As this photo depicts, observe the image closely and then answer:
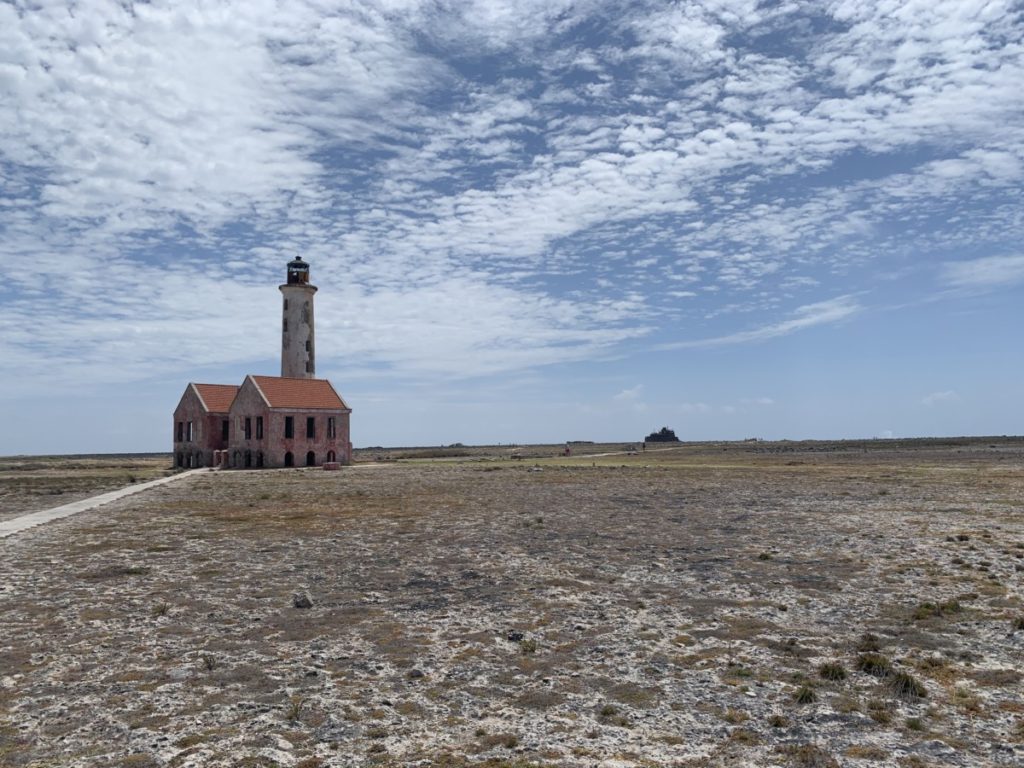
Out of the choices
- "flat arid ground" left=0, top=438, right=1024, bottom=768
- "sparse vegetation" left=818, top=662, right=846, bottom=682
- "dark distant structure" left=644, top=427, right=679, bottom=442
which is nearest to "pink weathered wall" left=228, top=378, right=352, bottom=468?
"flat arid ground" left=0, top=438, right=1024, bottom=768

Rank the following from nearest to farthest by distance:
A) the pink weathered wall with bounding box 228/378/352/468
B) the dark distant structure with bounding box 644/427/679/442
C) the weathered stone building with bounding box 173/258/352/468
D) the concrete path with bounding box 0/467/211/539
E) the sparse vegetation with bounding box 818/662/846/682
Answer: the sparse vegetation with bounding box 818/662/846/682, the concrete path with bounding box 0/467/211/539, the pink weathered wall with bounding box 228/378/352/468, the weathered stone building with bounding box 173/258/352/468, the dark distant structure with bounding box 644/427/679/442

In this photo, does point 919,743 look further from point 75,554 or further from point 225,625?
point 75,554

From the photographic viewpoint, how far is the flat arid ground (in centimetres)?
643

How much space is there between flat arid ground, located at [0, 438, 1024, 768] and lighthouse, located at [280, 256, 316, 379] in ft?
165

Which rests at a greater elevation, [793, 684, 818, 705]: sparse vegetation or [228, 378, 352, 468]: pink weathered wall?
[228, 378, 352, 468]: pink weathered wall

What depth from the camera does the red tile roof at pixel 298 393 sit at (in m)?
61.6

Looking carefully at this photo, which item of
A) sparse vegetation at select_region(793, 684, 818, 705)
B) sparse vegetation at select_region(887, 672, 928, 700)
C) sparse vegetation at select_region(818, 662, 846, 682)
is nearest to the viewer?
sparse vegetation at select_region(793, 684, 818, 705)

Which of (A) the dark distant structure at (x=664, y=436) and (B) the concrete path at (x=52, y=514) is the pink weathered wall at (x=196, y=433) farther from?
(A) the dark distant structure at (x=664, y=436)

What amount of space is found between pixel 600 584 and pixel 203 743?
7.68m

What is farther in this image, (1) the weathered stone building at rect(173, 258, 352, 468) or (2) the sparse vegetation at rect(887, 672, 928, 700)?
(1) the weathered stone building at rect(173, 258, 352, 468)

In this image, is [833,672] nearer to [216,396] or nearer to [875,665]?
[875,665]

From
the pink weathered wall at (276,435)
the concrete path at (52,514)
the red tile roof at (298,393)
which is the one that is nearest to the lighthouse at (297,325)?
the red tile roof at (298,393)

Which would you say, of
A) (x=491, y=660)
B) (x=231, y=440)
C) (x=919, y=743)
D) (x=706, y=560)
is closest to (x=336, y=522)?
(x=706, y=560)

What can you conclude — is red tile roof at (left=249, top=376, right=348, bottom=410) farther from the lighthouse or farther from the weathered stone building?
the lighthouse
